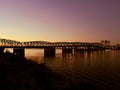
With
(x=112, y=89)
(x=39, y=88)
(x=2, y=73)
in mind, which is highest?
(x=2, y=73)

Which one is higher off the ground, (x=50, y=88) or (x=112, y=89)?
(x=50, y=88)

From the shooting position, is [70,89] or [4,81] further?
[4,81]

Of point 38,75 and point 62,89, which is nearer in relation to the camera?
point 62,89

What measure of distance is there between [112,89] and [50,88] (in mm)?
16323

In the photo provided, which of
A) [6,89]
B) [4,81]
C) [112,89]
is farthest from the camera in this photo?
[112,89]

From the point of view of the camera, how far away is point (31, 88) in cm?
2567

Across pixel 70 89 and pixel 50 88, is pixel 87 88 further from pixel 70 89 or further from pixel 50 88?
pixel 50 88

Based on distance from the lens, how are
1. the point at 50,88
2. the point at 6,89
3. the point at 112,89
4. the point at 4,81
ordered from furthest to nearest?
the point at 112,89
the point at 4,81
the point at 50,88
the point at 6,89

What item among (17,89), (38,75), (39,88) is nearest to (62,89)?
(39,88)

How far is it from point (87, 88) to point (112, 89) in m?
13.1

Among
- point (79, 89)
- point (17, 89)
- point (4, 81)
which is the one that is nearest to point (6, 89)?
point (17, 89)

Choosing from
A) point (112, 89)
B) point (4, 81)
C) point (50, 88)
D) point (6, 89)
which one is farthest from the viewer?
point (112, 89)

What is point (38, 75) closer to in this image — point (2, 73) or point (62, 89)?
point (2, 73)

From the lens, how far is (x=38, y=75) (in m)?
37.4
